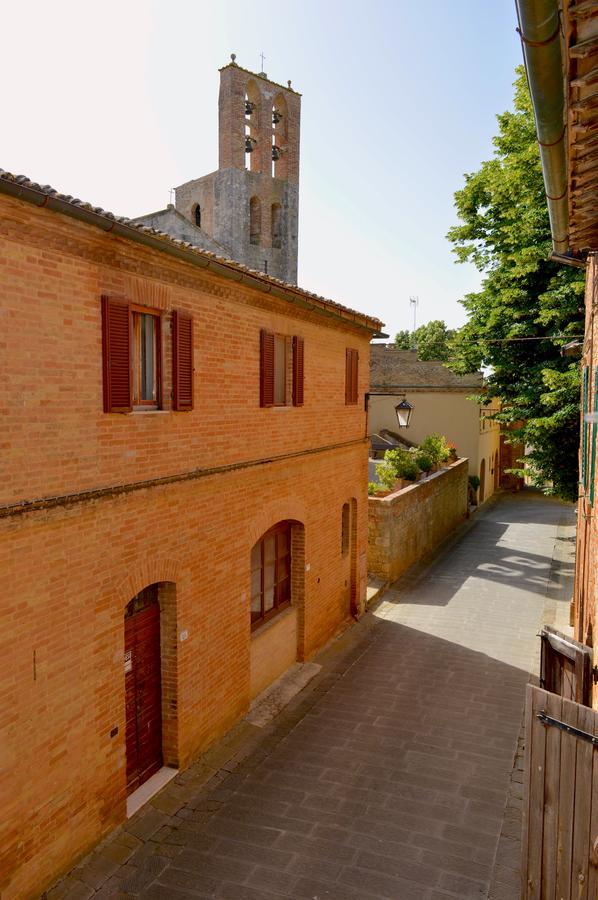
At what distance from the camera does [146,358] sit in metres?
7.22

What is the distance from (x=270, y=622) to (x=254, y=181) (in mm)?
24757

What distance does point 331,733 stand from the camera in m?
9.28

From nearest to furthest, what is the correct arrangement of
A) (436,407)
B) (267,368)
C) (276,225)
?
(267,368)
(436,407)
(276,225)

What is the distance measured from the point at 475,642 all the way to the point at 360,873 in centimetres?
736

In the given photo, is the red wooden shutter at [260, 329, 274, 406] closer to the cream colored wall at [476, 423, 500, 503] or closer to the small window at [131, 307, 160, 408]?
the small window at [131, 307, 160, 408]

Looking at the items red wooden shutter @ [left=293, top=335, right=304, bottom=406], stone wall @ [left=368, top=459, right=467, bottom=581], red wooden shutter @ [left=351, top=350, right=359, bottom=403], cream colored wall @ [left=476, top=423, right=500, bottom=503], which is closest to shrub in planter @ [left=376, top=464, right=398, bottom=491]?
stone wall @ [left=368, top=459, right=467, bottom=581]

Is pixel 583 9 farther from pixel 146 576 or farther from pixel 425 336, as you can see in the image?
pixel 425 336

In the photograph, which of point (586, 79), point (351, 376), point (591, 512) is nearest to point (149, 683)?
point (591, 512)

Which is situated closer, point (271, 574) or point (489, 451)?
point (271, 574)

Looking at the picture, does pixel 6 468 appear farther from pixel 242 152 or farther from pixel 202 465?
pixel 242 152

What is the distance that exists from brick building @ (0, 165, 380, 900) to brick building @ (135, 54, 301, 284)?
20.3 m

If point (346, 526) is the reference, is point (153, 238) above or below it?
above

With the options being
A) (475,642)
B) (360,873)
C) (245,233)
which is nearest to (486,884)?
(360,873)

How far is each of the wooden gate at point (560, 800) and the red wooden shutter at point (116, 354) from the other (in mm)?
4686
